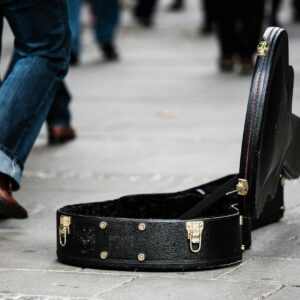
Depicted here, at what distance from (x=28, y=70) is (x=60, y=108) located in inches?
86.2

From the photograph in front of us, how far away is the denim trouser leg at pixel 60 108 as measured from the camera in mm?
7123

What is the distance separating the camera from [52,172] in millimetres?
6434

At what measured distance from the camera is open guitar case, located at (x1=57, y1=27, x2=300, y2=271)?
4.08m

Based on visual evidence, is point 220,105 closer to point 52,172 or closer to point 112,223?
point 52,172

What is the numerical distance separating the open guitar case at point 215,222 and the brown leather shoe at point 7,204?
40 centimetres

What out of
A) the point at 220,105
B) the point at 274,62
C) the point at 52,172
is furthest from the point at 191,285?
the point at 220,105

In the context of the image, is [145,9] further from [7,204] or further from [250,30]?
[7,204]

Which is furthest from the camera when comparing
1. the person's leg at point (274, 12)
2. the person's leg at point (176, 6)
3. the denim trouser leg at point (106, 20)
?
the person's leg at point (176, 6)

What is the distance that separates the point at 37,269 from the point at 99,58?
942cm

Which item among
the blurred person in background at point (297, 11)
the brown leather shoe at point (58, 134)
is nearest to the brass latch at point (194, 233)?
the brown leather shoe at point (58, 134)

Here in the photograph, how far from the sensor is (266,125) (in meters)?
4.20

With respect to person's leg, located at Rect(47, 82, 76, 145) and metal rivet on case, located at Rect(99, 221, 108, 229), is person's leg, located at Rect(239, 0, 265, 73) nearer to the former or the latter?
person's leg, located at Rect(47, 82, 76, 145)

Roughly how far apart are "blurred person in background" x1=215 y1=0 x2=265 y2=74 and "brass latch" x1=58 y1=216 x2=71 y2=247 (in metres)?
6.99

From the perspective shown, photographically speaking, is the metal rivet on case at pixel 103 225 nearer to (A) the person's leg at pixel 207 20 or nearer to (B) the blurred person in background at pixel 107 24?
(B) the blurred person in background at pixel 107 24
